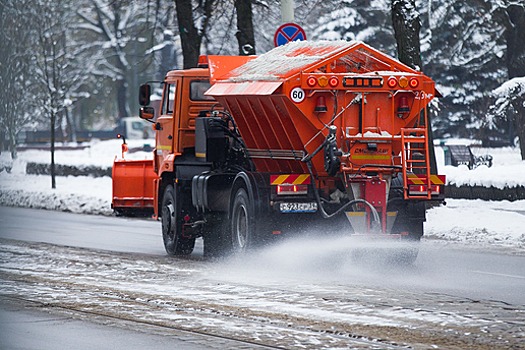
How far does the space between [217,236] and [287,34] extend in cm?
615

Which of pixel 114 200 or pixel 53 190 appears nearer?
pixel 114 200

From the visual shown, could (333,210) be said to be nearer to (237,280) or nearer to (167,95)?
(237,280)

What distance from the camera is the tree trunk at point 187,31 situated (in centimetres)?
2705

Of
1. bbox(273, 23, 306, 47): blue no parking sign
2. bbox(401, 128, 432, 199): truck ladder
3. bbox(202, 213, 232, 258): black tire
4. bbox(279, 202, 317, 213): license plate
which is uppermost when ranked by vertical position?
bbox(273, 23, 306, 47): blue no parking sign

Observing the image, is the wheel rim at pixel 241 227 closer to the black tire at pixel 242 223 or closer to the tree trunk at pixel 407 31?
the black tire at pixel 242 223

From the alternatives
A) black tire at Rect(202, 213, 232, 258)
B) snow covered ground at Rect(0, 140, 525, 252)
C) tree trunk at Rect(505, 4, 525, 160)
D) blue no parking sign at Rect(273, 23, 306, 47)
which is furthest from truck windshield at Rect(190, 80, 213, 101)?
tree trunk at Rect(505, 4, 525, 160)

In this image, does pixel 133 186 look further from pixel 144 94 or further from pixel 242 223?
pixel 242 223

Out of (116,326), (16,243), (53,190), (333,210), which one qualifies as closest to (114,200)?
(16,243)

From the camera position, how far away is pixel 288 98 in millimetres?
Result: 13156

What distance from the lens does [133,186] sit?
60.0 feet

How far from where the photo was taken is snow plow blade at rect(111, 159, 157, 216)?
1822cm

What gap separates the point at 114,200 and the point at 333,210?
18.3 ft

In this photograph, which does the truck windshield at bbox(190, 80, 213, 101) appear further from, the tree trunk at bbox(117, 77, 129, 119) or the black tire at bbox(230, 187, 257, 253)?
the tree trunk at bbox(117, 77, 129, 119)

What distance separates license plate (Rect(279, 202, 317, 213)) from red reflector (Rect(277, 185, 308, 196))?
131 millimetres
